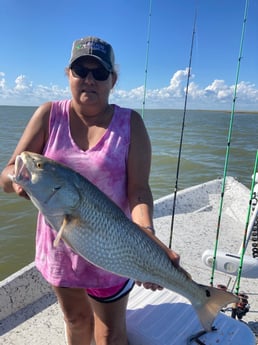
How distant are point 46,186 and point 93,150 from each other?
427 millimetres

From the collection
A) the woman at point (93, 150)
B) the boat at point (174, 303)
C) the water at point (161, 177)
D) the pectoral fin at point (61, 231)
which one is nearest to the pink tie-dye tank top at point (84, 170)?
the woman at point (93, 150)

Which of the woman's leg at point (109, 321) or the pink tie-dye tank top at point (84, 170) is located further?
the woman's leg at point (109, 321)

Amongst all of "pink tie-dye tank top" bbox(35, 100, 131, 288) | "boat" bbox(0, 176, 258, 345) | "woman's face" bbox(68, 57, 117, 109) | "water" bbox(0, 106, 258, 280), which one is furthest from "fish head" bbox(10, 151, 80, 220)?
"water" bbox(0, 106, 258, 280)

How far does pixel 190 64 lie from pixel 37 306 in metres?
3.35

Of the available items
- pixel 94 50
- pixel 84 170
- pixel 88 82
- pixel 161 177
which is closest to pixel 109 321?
pixel 84 170

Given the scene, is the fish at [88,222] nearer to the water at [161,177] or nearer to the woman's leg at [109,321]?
the woman's leg at [109,321]

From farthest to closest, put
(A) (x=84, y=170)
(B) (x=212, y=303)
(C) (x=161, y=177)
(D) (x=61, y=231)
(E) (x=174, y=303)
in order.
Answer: (C) (x=161, y=177), (E) (x=174, y=303), (B) (x=212, y=303), (A) (x=84, y=170), (D) (x=61, y=231)

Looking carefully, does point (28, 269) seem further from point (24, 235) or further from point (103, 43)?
point (24, 235)

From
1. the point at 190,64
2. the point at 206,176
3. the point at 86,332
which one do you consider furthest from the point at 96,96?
the point at 206,176

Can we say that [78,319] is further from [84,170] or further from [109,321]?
[84,170]

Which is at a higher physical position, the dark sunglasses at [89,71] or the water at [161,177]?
the dark sunglasses at [89,71]

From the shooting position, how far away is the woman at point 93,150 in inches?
74.0

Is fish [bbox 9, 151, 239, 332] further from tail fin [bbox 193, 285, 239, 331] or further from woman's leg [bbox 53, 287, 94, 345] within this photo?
woman's leg [bbox 53, 287, 94, 345]

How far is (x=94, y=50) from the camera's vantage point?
1880 mm
